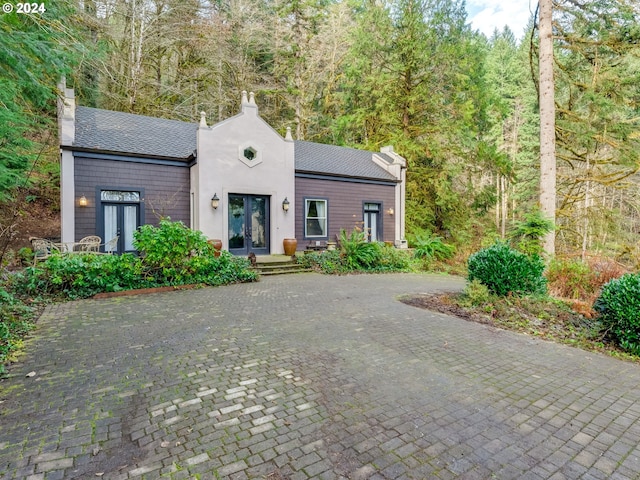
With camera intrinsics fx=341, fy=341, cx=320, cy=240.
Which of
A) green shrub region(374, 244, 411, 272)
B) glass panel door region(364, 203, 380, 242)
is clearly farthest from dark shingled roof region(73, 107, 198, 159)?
glass panel door region(364, 203, 380, 242)

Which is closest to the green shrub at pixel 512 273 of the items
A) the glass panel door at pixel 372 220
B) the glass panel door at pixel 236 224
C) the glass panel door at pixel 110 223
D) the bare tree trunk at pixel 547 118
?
the bare tree trunk at pixel 547 118

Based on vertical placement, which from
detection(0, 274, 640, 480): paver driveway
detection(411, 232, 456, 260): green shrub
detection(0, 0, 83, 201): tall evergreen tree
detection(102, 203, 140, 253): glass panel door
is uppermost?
detection(0, 0, 83, 201): tall evergreen tree

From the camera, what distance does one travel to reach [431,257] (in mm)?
13406

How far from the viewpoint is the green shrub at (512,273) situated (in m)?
6.33

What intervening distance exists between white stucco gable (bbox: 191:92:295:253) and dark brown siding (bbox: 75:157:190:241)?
50 cm

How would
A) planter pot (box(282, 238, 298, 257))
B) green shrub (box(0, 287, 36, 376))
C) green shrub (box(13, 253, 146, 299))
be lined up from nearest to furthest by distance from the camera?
green shrub (box(0, 287, 36, 376)) → green shrub (box(13, 253, 146, 299)) → planter pot (box(282, 238, 298, 257))

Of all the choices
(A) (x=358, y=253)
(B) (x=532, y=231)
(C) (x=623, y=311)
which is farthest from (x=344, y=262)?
(C) (x=623, y=311)

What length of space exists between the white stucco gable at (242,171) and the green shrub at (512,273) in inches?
281

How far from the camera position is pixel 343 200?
14227mm

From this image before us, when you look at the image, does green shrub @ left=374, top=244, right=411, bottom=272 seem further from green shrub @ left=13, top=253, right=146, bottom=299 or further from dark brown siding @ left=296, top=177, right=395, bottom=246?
green shrub @ left=13, top=253, right=146, bottom=299

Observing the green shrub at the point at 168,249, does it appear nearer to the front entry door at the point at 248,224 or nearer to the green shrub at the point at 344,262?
the front entry door at the point at 248,224

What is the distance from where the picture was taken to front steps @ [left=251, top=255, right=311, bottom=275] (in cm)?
1036

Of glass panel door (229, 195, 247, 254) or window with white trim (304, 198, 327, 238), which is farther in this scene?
window with white trim (304, 198, 327, 238)

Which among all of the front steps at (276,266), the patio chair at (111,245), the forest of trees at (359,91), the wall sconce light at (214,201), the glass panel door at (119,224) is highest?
the forest of trees at (359,91)
